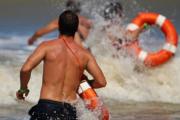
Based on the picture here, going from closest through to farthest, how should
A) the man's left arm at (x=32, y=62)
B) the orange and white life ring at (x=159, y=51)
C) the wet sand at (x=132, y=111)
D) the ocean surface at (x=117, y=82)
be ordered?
1. the man's left arm at (x=32, y=62)
2. the wet sand at (x=132, y=111)
3. the ocean surface at (x=117, y=82)
4. the orange and white life ring at (x=159, y=51)

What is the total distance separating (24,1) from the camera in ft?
72.6

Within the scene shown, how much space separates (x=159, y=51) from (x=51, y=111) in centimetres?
706

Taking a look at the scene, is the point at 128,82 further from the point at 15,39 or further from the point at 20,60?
the point at 15,39

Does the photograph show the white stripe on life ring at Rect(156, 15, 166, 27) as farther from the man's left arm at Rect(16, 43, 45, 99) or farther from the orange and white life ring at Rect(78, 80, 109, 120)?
the man's left arm at Rect(16, 43, 45, 99)

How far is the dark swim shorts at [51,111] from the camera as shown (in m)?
4.19

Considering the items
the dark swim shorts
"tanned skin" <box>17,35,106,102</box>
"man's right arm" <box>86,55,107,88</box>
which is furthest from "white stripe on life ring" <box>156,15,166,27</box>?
the dark swim shorts

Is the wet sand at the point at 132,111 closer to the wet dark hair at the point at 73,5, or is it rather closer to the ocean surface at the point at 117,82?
the ocean surface at the point at 117,82

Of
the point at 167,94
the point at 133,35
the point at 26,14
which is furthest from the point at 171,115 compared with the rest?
the point at 26,14

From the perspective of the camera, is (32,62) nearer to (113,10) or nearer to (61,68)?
(61,68)

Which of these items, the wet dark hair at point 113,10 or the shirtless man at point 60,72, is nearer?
the shirtless man at point 60,72

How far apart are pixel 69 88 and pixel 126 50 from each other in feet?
21.2

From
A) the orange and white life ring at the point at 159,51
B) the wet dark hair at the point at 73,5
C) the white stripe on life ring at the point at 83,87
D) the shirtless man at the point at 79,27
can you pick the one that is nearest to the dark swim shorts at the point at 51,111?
the white stripe on life ring at the point at 83,87

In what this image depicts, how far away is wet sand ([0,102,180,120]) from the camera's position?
7812 millimetres

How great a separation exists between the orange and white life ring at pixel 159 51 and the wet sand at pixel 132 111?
164cm
